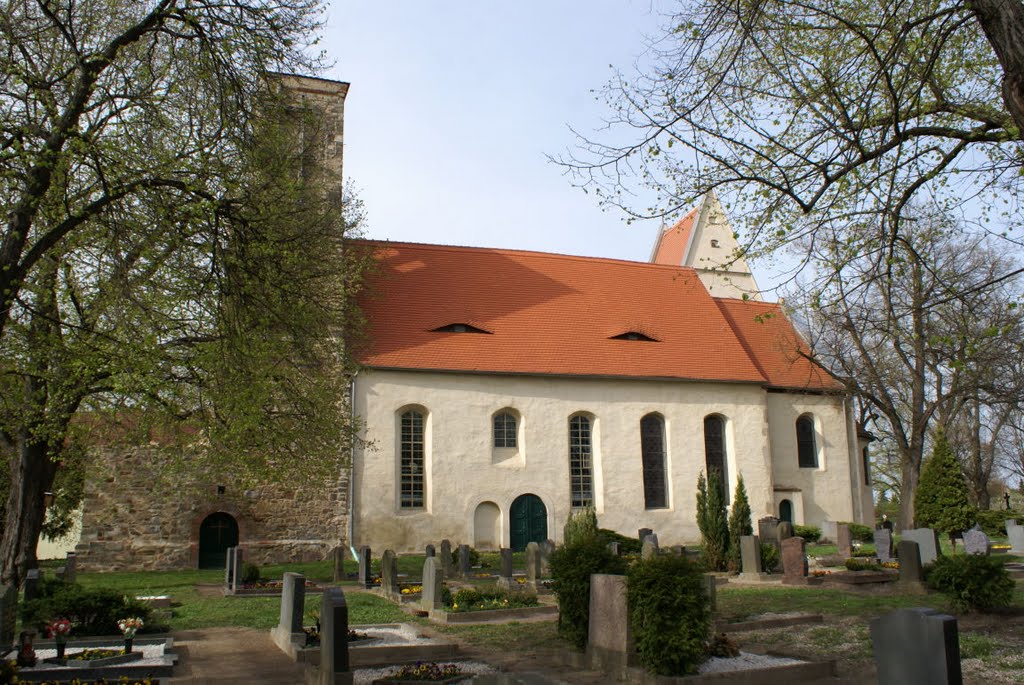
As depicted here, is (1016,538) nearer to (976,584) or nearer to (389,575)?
(976,584)

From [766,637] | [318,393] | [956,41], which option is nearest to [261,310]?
[318,393]

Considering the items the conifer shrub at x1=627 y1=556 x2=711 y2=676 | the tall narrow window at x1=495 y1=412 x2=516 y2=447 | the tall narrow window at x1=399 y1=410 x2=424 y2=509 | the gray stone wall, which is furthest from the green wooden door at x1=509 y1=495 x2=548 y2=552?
the conifer shrub at x1=627 y1=556 x2=711 y2=676

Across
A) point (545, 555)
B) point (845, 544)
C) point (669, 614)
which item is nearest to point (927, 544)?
point (845, 544)

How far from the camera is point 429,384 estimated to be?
23.4 meters

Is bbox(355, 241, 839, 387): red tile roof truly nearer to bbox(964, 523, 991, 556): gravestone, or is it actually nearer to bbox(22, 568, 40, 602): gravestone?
bbox(964, 523, 991, 556): gravestone

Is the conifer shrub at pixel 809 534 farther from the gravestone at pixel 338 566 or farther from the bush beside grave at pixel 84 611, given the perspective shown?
the bush beside grave at pixel 84 611

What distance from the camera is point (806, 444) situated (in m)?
27.6

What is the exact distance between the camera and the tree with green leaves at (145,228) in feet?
33.0

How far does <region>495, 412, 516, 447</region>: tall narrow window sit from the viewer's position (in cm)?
2406

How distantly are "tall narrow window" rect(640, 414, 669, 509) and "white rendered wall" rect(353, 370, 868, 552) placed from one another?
0.26 meters

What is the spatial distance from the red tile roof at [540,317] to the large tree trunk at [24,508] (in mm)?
9369

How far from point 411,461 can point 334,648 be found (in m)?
16.1

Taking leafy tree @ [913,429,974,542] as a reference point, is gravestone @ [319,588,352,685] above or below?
below

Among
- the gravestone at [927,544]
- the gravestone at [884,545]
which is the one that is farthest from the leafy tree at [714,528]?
the gravestone at [927,544]
